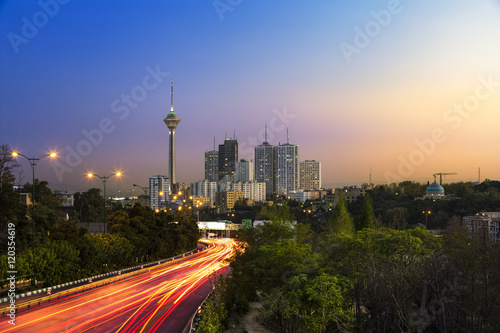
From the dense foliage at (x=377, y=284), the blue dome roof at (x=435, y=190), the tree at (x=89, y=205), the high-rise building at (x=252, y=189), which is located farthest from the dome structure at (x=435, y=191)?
the high-rise building at (x=252, y=189)

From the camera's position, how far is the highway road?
19875 millimetres

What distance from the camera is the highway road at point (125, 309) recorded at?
19.9m

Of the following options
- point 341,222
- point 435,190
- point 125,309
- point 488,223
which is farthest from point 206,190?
point 125,309

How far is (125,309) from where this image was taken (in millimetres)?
23391

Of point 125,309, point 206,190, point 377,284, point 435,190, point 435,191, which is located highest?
point 435,190

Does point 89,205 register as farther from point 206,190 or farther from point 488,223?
point 206,190

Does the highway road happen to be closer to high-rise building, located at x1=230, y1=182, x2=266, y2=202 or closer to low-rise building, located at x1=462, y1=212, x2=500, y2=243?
low-rise building, located at x1=462, y1=212, x2=500, y2=243

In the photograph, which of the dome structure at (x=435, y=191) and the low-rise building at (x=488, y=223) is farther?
the dome structure at (x=435, y=191)

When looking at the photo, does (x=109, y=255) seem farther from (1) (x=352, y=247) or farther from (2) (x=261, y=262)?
(1) (x=352, y=247)

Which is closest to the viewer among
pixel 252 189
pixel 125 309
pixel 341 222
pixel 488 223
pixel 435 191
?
pixel 125 309

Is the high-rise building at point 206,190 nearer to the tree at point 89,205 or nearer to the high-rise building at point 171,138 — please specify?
the high-rise building at point 171,138

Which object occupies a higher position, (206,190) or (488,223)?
(206,190)

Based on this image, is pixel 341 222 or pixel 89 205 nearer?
pixel 341 222

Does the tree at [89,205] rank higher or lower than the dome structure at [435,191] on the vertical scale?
lower
